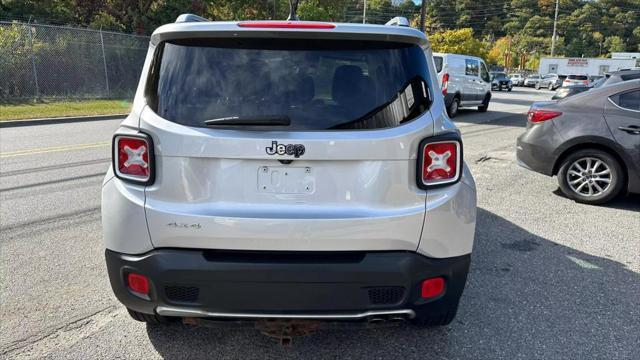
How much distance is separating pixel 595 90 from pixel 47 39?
17.5 metres

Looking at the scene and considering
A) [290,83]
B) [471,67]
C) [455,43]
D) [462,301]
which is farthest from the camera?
[455,43]

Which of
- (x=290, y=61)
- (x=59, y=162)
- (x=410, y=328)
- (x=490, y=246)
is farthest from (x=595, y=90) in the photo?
(x=59, y=162)

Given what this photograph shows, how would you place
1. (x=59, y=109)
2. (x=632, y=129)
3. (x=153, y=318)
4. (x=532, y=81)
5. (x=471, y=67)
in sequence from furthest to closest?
1. (x=532, y=81)
2. (x=471, y=67)
3. (x=59, y=109)
4. (x=632, y=129)
5. (x=153, y=318)

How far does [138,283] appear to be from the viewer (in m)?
2.37

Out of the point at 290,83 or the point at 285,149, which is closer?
the point at 285,149

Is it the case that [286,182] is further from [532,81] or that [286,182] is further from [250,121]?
[532,81]

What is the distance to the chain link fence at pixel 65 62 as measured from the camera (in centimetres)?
1603

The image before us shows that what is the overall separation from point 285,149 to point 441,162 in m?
0.79

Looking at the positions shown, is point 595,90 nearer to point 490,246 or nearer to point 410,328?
point 490,246

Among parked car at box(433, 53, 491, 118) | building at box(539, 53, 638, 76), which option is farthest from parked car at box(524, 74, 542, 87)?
parked car at box(433, 53, 491, 118)

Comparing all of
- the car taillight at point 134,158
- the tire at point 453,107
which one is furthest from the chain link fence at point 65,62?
the car taillight at point 134,158

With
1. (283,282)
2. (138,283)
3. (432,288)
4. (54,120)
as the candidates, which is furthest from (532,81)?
(138,283)

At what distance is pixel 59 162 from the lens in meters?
7.80

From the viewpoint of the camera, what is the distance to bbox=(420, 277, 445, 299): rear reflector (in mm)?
2348
